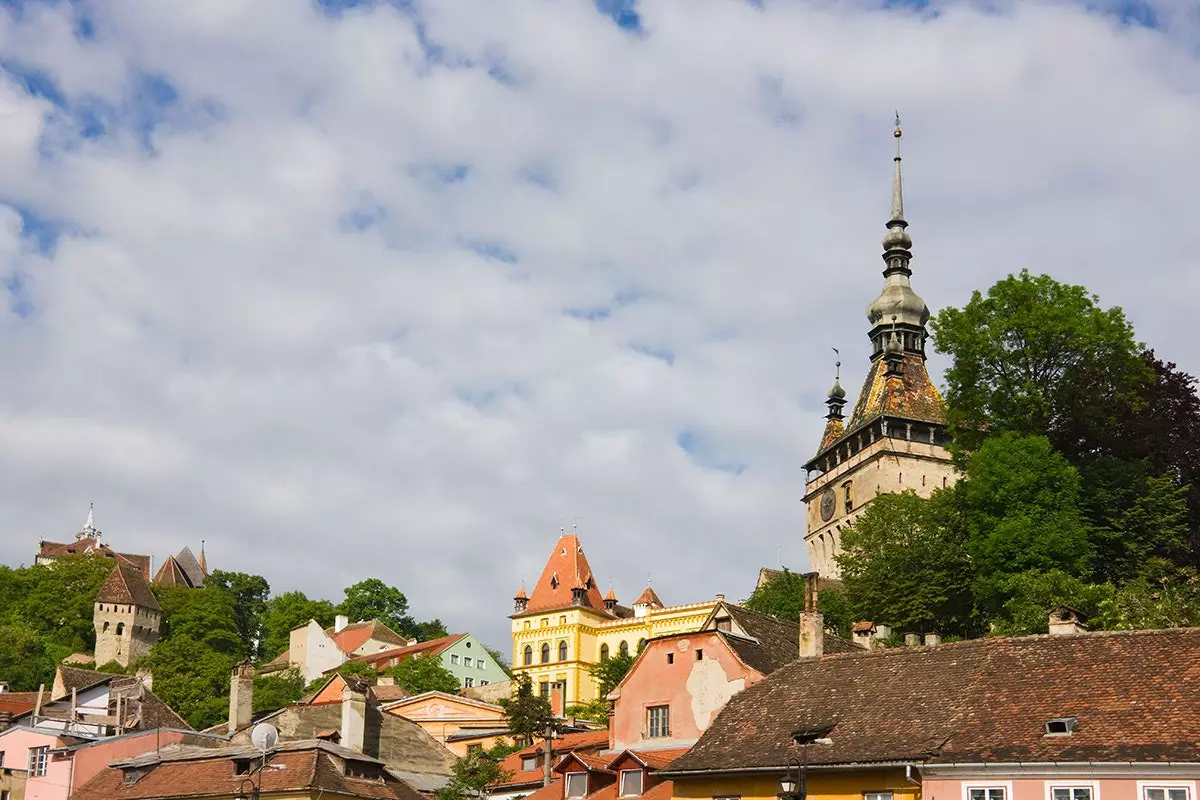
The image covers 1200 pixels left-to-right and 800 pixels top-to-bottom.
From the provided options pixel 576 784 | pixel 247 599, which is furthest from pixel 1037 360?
pixel 247 599

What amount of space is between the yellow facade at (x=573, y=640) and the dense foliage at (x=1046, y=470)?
180ft

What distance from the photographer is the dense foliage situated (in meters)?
68.6

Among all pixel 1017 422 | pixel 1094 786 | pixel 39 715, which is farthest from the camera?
pixel 1017 422

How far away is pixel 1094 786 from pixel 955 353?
43437 mm

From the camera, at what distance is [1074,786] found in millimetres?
35219

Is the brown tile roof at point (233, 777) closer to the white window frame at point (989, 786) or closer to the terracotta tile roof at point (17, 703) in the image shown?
the terracotta tile roof at point (17, 703)

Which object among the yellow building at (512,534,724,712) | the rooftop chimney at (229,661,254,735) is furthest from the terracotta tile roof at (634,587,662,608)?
the rooftop chimney at (229,661,254,735)

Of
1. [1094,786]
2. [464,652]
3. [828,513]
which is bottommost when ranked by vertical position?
[1094,786]

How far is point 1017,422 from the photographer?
74.8 m

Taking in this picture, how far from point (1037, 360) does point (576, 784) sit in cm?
3575

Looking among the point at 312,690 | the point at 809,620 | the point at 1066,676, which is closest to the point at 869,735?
the point at 1066,676

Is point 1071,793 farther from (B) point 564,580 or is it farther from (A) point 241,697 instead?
(B) point 564,580

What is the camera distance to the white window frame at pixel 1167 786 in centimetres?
3362

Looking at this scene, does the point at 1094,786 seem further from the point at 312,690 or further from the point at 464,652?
the point at 464,652
